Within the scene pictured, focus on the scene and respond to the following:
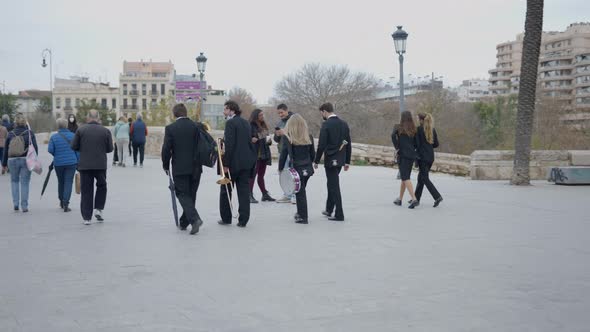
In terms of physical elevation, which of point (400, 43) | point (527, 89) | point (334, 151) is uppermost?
point (400, 43)

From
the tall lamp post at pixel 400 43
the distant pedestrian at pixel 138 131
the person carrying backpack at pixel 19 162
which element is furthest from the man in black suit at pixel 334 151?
the distant pedestrian at pixel 138 131

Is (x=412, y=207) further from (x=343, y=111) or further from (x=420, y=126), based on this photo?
(x=343, y=111)

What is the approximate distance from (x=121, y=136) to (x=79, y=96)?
116422 mm

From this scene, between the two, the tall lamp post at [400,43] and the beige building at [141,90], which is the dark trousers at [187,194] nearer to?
the tall lamp post at [400,43]

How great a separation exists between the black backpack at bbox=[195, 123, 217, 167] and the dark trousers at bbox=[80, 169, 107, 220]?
1752mm

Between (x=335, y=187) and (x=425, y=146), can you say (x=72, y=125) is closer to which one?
(x=335, y=187)

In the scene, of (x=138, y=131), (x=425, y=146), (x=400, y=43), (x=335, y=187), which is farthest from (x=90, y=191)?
(x=138, y=131)

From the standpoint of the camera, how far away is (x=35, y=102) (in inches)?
5792

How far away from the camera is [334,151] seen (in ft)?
34.0

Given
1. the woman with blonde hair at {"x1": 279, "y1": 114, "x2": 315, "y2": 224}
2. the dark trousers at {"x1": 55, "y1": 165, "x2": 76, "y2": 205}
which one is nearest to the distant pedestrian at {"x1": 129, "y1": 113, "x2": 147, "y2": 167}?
the dark trousers at {"x1": 55, "y1": 165, "x2": 76, "y2": 205}

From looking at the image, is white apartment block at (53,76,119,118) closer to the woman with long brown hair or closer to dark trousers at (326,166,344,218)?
the woman with long brown hair

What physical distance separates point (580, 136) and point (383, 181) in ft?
40.8

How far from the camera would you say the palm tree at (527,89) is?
51.8 feet

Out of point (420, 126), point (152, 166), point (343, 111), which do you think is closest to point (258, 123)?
point (420, 126)
